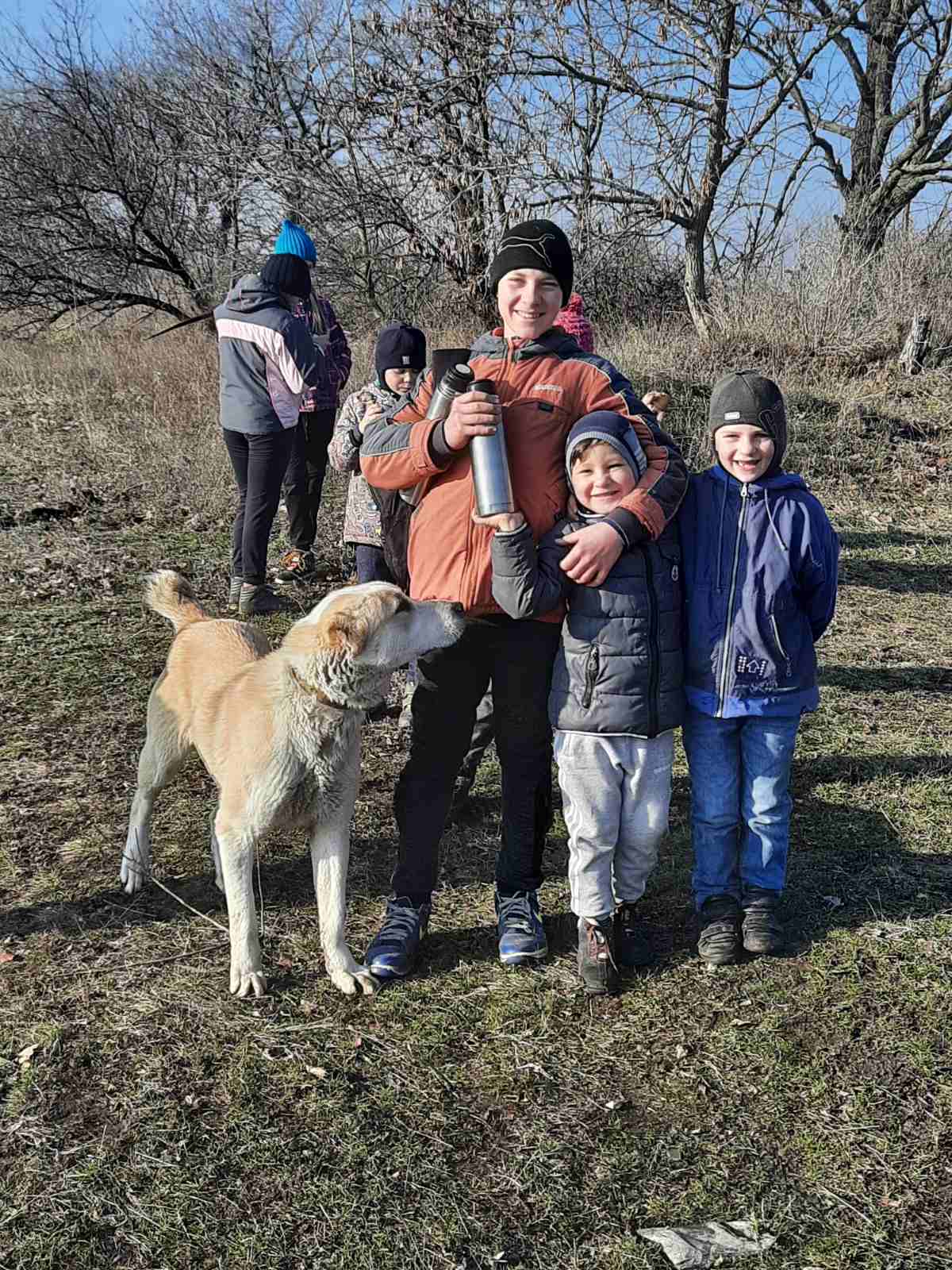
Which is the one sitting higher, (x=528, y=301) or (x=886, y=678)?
(x=528, y=301)

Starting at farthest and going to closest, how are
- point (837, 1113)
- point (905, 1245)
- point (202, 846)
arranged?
1. point (202, 846)
2. point (837, 1113)
3. point (905, 1245)

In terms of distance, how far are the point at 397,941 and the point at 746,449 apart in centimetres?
192

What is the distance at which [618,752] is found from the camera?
118 inches

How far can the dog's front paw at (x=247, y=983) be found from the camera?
3.10 meters

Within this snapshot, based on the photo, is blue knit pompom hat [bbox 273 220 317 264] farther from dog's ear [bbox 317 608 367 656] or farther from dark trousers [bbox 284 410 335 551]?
dog's ear [bbox 317 608 367 656]

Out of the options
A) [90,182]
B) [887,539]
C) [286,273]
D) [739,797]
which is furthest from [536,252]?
[90,182]

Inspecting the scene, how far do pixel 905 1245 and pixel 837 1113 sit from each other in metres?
0.41

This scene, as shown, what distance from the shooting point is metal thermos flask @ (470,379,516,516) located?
272cm

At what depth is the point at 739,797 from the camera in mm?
3258

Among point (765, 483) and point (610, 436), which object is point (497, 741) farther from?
point (765, 483)

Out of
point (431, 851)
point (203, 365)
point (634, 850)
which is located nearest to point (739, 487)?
point (634, 850)

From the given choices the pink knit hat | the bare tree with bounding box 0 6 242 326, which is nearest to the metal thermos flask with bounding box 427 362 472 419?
the pink knit hat

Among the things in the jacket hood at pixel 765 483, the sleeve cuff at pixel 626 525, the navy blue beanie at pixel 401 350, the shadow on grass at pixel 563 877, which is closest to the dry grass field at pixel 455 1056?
the shadow on grass at pixel 563 877

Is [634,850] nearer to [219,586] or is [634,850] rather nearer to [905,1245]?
[905,1245]
